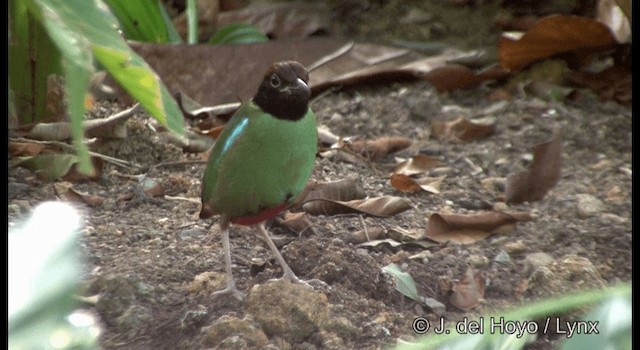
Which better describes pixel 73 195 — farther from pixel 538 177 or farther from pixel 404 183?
pixel 538 177

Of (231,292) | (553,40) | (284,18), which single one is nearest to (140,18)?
(231,292)

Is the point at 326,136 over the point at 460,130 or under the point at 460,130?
over

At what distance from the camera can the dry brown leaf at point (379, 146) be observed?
1912 millimetres

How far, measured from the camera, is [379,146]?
201 centimetres

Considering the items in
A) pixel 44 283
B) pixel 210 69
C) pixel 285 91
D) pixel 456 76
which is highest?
pixel 44 283

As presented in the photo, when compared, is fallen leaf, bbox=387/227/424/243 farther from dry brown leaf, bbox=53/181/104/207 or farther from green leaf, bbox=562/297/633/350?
green leaf, bbox=562/297/633/350

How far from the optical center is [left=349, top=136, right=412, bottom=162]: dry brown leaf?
Answer: 6.27ft

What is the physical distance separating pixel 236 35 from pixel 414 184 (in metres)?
0.55

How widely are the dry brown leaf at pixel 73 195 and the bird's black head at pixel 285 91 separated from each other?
0.81 feet

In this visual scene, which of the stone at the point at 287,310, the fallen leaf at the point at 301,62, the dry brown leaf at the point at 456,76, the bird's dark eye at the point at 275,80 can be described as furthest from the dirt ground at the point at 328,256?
the dry brown leaf at the point at 456,76

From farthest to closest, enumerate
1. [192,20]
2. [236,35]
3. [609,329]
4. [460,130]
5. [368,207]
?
[460,130] → [236,35] → [192,20] → [368,207] → [609,329]

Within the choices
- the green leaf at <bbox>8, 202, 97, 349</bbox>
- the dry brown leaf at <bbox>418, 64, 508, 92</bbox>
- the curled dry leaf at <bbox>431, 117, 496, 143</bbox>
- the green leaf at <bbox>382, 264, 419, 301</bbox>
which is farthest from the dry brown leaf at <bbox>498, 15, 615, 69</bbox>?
the green leaf at <bbox>8, 202, 97, 349</bbox>
